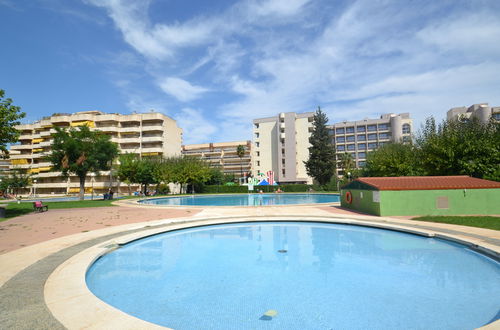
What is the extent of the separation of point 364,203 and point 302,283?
14.4 metres

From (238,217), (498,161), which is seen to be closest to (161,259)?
(238,217)

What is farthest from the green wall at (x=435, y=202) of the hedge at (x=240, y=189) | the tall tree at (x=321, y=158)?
the tall tree at (x=321, y=158)

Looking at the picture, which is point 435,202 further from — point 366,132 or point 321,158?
point 366,132

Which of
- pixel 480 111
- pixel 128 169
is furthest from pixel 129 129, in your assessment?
pixel 480 111

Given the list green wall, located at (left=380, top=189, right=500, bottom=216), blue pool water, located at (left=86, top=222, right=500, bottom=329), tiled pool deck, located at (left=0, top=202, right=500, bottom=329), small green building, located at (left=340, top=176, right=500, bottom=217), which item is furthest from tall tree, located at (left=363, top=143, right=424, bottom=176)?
blue pool water, located at (left=86, top=222, right=500, bottom=329)

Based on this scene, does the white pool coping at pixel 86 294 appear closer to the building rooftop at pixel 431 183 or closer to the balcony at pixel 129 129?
the building rooftop at pixel 431 183

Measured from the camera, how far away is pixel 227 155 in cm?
10500

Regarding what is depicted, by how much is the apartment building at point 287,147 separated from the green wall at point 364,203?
51761mm

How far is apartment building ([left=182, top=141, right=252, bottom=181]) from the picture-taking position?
9981 cm

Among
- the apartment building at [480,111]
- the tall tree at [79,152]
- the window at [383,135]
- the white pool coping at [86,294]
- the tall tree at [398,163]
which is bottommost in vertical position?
the white pool coping at [86,294]

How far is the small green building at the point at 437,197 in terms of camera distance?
1734cm

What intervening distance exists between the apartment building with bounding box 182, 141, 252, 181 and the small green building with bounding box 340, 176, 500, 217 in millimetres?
77501

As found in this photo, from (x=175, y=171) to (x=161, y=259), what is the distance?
43.1 meters

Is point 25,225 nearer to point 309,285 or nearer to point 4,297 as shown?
point 4,297
